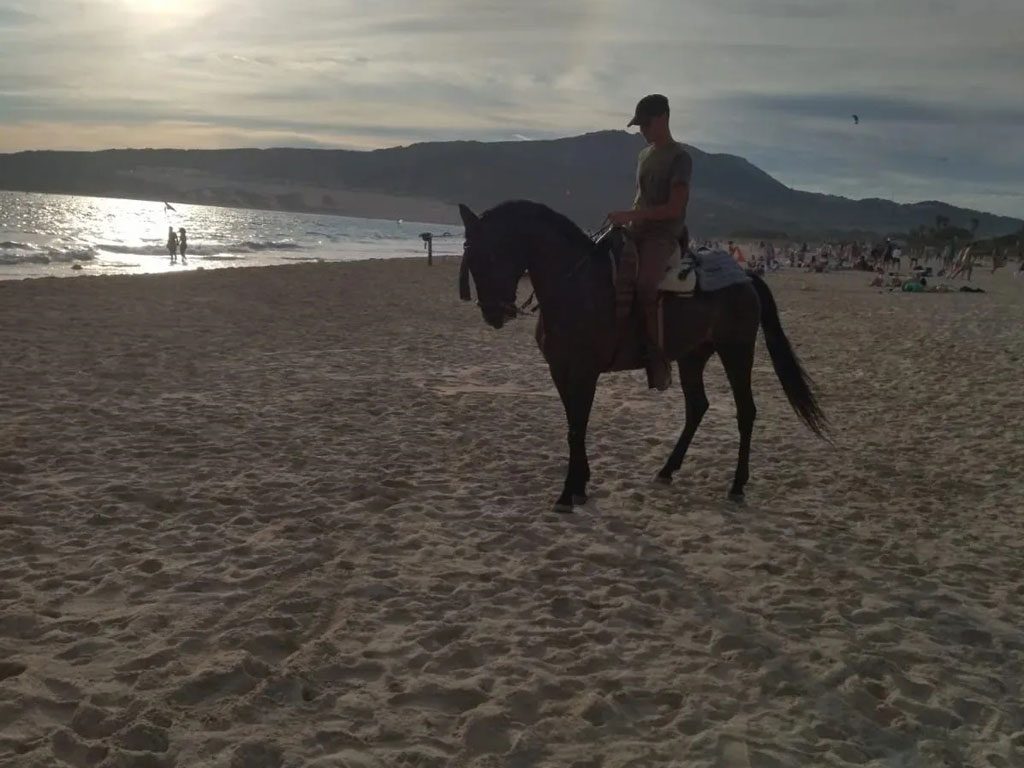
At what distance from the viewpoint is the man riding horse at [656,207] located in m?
5.82

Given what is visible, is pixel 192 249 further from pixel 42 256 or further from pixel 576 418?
pixel 576 418

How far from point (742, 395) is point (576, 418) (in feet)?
5.29

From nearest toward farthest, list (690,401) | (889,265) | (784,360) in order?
(784,360) → (690,401) → (889,265)

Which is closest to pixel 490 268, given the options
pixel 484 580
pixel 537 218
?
pixel 537 218

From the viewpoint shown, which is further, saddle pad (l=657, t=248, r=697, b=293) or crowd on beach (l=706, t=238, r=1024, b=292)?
crowd on beach (l=706, t=238, r=1024, b=292)

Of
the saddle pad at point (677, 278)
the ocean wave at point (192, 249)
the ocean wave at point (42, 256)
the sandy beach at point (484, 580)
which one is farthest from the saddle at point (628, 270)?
the ocean wave at point (192, 249)

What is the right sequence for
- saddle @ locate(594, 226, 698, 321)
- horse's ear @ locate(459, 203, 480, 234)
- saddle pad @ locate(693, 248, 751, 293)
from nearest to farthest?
1. horse's ear @ locate(459, 203, 480, 234)
2. saddle @ locate(594, 226, 698, 321)
3. saddle pad @ locate(693, 248, 751, 293)

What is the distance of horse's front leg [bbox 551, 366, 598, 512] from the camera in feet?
19.7

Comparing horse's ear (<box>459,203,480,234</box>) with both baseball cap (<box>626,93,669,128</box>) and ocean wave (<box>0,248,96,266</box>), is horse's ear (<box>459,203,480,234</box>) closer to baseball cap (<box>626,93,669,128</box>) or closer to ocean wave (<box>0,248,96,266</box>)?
baseball cap (<box>626,93,669,128</box>)

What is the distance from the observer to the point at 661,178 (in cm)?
594

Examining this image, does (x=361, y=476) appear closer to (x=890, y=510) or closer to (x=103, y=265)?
(x=890, y=510)

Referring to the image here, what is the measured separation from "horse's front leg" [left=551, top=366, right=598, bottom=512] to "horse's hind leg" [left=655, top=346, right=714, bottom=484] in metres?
0.98

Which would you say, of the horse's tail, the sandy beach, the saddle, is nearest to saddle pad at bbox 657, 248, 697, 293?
the saddle

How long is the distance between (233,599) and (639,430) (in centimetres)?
527
